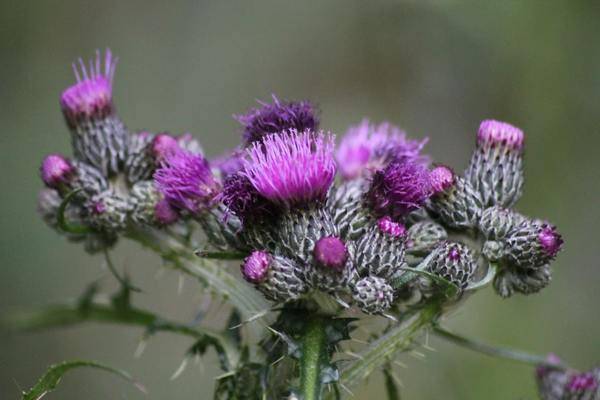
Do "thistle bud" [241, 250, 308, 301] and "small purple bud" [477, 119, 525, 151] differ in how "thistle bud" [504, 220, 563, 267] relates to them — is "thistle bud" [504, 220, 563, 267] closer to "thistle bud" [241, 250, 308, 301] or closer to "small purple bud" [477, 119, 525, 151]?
"small purple bud" [477, 119, 525, 151]

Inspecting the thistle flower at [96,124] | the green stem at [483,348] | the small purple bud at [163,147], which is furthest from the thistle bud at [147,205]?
the green stem at [483,348]

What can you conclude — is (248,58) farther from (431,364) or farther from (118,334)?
(431,364)

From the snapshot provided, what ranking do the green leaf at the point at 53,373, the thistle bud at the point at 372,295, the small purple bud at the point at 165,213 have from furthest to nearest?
the small purple bud at the point at 165,213, the green leaf at the point at 53,373, the thistle bud at the point at 372,295

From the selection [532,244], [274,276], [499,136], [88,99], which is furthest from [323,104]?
[274,276]

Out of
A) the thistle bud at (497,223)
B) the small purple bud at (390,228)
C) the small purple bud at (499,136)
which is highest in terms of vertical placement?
the small purple bud at (499,136)

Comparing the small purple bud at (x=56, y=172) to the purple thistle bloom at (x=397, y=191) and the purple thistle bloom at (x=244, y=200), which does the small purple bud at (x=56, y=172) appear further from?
the purple thistle bloom at (x=397, y=191)

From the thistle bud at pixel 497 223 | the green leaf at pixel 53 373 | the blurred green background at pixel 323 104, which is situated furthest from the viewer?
the blurred green background at pixel 323 104

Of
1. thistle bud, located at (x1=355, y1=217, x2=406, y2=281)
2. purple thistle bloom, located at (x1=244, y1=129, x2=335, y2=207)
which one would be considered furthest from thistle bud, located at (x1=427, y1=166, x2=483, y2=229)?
purple thistle bloom, located at (x1=244, y1=129, x2=335, y2=207)
